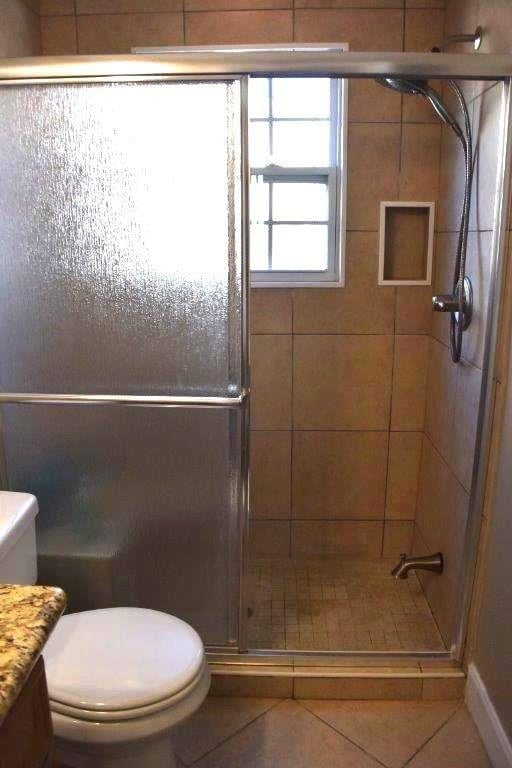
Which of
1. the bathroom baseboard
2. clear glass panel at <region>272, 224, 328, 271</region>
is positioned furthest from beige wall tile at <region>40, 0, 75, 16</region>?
the bathroom baseboard

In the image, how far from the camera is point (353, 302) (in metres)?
2.45

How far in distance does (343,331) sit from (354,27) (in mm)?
1114

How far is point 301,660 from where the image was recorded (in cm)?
192

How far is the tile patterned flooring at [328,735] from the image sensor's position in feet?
5.52

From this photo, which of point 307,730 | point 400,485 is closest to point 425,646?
point 307,730

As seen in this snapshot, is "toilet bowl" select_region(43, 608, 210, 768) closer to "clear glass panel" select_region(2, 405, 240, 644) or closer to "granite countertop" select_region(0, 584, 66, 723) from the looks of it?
"clear glass panel" select_region(2, 405, 240, 644)

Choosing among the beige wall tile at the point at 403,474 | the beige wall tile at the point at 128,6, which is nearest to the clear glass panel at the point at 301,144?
the beige wall tile at the point at 128,6

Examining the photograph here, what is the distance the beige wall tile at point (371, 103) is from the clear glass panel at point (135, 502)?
4.40 ft

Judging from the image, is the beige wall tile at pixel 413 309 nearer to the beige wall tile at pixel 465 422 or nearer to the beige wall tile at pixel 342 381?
the beige wall tile at pixel 342 381

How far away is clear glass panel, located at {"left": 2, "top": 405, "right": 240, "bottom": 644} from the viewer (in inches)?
69.0

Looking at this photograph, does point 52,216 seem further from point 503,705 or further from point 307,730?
point 503,705

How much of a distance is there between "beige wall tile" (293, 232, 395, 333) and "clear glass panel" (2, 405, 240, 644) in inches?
34.8

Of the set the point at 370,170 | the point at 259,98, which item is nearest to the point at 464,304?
the point at 370,170

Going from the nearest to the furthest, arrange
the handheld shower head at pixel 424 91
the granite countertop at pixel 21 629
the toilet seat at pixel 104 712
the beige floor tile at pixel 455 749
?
the granite countertop at pixel 21 629 < the toilet seat at pixel 104 712 < the beige floor tile at pixel 455 749 < the handheld shower head at pixel 424 91
